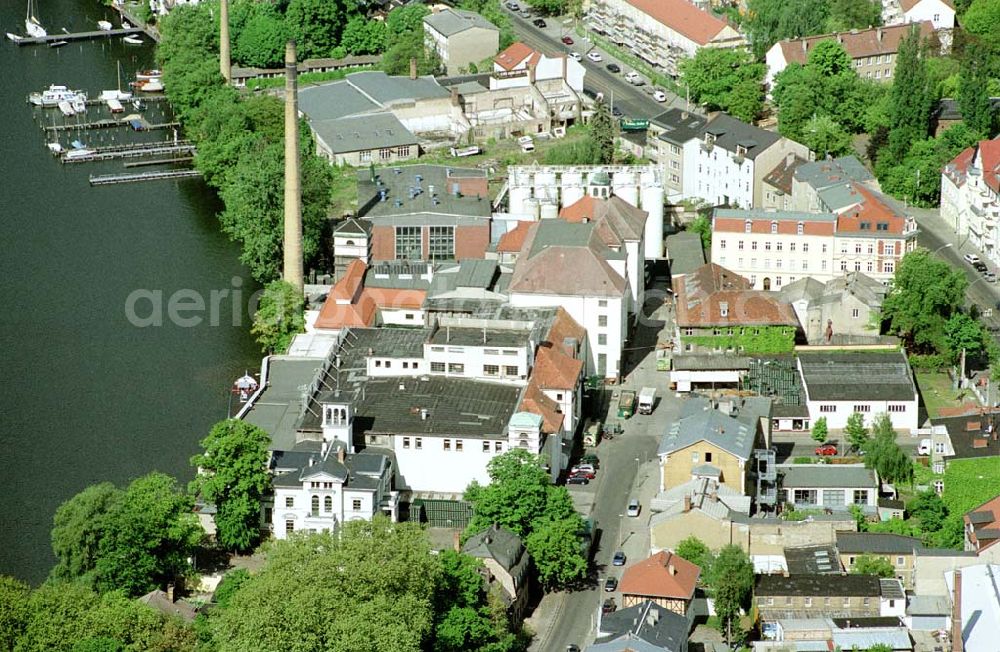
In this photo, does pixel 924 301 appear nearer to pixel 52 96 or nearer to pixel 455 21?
pixel 455 21

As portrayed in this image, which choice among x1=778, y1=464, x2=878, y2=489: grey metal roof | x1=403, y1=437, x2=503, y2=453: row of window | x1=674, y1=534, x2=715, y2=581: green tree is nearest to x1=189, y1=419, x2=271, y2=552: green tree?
x1=403, y1=437, x2=503, y2=453: row of window

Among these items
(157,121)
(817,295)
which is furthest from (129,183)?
(817,295)

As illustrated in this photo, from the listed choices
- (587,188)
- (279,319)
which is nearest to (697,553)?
(279,319)

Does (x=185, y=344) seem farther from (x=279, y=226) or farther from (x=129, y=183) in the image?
(x=129, y=183)

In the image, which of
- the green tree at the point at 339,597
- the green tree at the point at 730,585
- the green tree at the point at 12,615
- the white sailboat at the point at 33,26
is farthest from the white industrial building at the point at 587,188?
the white sailboat at the point at 33,26

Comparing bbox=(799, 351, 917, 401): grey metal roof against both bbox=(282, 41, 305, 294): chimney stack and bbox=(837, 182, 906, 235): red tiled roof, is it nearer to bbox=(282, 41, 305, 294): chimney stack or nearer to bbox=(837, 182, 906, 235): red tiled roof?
bbox=(837, 182, 906, 235): red tiled roof

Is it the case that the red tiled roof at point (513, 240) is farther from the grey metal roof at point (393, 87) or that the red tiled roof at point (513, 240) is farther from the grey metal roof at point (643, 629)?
the grey metal roof at point (643, 629)
